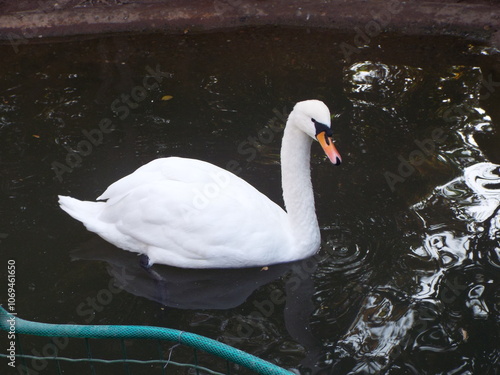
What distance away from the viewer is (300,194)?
15.0ft

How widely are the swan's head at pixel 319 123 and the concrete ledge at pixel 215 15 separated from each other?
11.9 ft

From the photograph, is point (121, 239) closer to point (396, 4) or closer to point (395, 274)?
point (395, 274)

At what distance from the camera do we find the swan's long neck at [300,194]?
178 inches

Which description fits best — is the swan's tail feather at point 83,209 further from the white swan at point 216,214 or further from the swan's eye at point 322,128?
the swan's eye at point 322,128

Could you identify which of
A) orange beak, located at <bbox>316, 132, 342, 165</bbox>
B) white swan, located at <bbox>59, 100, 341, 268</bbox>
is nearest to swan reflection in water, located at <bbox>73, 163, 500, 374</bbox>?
white swan, located at <bbox>59, 100, 341, 268</bbox>

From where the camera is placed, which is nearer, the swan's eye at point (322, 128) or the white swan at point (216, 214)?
the swan's eye at point (322, 128)

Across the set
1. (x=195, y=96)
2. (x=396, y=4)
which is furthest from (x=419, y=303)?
(x=396, y=4)

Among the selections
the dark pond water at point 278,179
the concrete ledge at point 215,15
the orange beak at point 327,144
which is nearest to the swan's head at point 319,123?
the orange beak at point 327,144

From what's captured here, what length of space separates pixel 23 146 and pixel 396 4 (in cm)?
438

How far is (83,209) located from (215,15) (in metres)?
3.77

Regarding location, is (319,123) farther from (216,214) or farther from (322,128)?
(216,214)

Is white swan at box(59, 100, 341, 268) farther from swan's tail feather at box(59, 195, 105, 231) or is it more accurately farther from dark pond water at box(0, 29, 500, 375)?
dark pond water at box(0, 29, 500, 375)

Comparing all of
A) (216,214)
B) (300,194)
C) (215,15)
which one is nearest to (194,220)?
(216,214)

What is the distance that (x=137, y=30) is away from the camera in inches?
310
